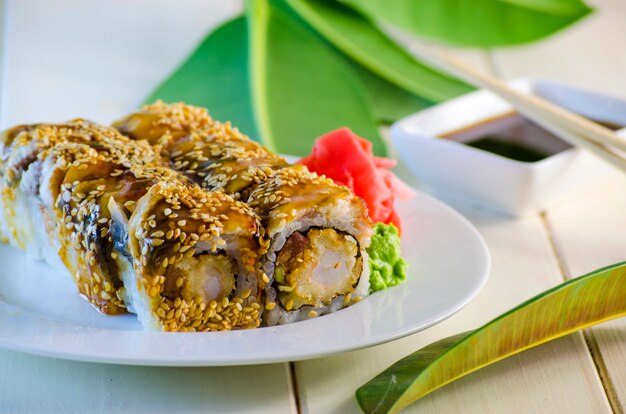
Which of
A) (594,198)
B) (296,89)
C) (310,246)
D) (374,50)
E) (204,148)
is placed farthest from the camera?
(374,50)

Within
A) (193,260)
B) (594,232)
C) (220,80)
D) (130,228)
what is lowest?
(193,260)

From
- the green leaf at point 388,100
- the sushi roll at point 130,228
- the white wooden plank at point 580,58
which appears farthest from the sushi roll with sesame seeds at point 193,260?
the white wooden plank at point 580,58

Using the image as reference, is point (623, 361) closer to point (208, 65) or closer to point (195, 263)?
point (195, 263)

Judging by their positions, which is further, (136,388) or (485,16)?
(485,16)

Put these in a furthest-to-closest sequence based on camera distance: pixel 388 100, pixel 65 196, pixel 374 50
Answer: pixel 374 50
pixel 388 100
pixel 65 196

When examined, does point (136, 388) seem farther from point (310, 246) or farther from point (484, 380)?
point (484, 380)

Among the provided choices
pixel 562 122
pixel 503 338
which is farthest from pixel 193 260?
pixel 562 122

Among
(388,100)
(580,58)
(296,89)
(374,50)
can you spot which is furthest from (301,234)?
(580,58)

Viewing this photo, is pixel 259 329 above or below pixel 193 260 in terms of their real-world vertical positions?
below

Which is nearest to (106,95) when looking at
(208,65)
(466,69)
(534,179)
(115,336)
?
(208,65)
